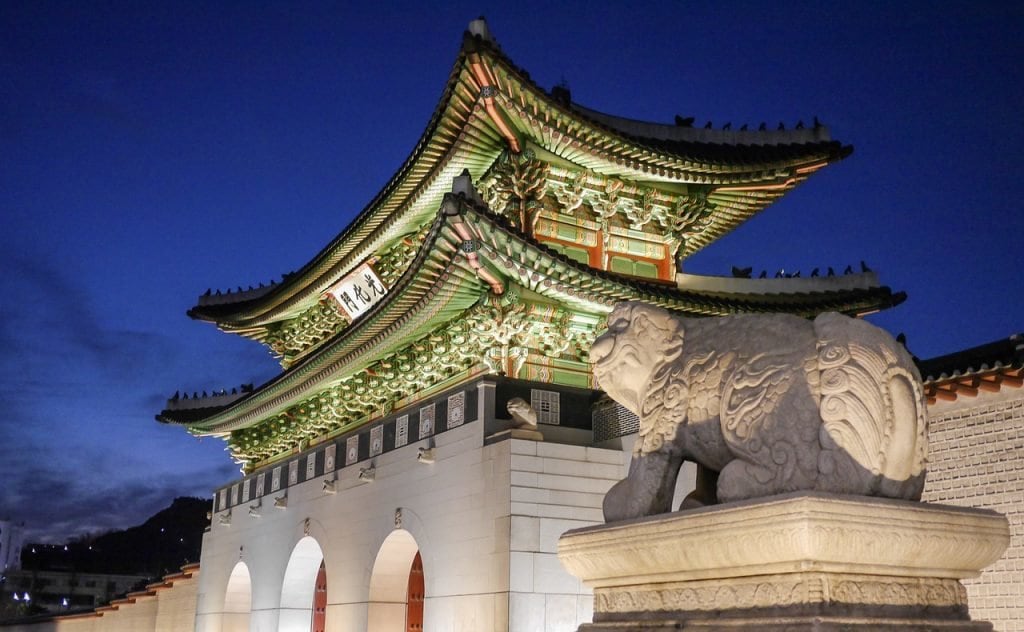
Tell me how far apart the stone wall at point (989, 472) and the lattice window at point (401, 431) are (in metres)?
8.93

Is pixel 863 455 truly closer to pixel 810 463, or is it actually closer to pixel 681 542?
pixel 810 463

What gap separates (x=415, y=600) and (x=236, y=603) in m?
8.39

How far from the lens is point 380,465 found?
739 inches

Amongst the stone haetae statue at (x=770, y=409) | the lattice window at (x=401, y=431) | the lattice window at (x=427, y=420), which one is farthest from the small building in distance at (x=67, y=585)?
the stone haetae statue at (x=770, y=409)

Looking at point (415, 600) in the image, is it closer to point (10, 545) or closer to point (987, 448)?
point (987, 448)

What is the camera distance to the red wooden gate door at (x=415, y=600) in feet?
61.5

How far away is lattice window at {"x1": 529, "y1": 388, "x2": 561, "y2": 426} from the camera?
632 inches

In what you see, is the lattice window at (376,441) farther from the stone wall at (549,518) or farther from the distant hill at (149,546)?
the distant hill at (149,546)

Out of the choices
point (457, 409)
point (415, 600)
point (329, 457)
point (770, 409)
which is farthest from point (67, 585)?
point (770, 409)

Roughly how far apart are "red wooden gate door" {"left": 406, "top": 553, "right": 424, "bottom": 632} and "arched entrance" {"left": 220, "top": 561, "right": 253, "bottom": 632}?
23.7ft

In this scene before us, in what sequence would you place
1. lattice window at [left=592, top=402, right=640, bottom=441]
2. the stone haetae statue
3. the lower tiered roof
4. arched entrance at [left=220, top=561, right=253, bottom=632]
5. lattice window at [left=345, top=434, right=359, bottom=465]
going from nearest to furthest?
the stone haetae statue
the lower tiered roof
lattice window at [left=592, top=402, right=640, bottom=441]
lattice window at [left=345, top=434, right=359, bottom=465]
arched entrance at [left=220, top=561, right=253, bottom=632]

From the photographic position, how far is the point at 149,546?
3819 inches

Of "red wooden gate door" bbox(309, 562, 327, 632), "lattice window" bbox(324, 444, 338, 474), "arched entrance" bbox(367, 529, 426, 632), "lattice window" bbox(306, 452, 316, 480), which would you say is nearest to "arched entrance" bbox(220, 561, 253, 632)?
"red wooden gate door" bbox(309, 562, 327, 632)

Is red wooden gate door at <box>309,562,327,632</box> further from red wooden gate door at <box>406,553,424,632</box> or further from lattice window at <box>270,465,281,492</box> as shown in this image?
red wooden gate door at <box>406,553,424,632</box>
